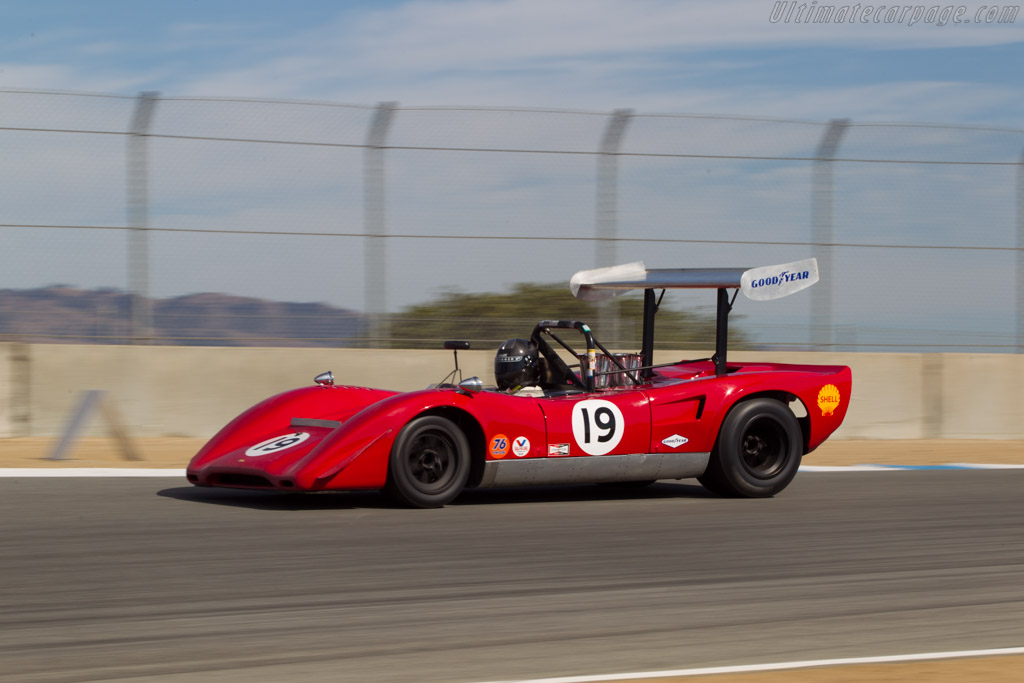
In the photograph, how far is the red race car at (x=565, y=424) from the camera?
7.23 m

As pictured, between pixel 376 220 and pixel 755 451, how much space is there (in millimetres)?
4833

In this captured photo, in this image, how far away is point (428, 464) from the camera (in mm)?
7484

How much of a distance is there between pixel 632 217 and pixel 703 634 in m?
8.18

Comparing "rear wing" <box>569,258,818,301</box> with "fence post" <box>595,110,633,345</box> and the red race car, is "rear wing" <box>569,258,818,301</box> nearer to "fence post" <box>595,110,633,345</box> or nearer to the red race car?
the red race car

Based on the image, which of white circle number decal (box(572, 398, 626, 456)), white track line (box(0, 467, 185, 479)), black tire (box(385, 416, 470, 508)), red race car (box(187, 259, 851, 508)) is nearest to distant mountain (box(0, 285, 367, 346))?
white track line (box(0, 467, 185, 479))

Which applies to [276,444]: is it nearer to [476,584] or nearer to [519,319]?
[476,584]

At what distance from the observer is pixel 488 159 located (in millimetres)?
12133

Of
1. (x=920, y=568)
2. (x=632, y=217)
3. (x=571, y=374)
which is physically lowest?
(x=920, y=568)

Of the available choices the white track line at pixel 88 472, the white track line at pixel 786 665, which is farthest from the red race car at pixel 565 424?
the white track line at pixel 786 665

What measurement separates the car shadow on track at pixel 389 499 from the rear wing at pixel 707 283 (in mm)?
881

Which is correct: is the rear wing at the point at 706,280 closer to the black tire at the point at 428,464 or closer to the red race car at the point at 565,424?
the red race car at the point at 565,424

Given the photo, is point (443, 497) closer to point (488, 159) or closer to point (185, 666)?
point (185, 666)

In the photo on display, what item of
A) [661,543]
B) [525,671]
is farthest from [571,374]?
[525,671]

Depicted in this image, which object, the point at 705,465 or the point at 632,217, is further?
the point at 632,217
